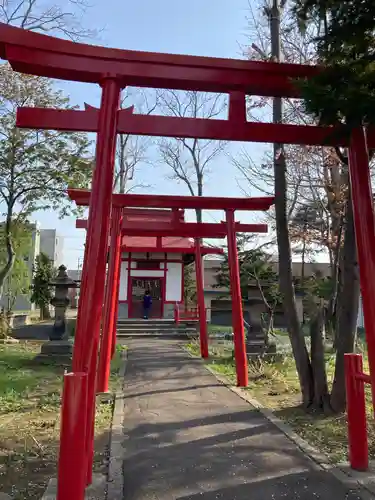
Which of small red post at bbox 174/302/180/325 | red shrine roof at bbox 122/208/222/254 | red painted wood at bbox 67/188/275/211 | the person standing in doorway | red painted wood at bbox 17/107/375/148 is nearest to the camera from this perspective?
red painted wood at bbox 17/107/375/148

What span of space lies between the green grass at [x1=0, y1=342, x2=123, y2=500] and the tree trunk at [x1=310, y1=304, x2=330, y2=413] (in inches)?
123

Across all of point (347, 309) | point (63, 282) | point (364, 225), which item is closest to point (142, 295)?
point (63, 282)

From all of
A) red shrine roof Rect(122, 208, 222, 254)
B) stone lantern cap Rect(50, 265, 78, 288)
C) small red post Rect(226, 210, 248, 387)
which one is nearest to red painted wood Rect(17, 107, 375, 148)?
small red post Rect(226, 210, 248, 387)

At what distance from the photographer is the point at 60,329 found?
13.1m

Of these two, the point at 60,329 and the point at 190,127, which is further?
the point at 60,329

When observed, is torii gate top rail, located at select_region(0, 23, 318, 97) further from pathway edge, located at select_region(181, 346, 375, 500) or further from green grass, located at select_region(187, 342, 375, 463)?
green grass, located at select_region(187, 342, 375, 463)

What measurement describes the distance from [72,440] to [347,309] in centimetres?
439

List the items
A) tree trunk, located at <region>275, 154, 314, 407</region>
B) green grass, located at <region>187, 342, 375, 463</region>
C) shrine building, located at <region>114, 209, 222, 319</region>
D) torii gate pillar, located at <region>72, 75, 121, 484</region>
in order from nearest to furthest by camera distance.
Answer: torii gate pillar, located at <region>72, 75, 121, 484</region> → green grass, located at <region>187, 342, 375, 463</region> → tree trunk, located at <region>275, 154, 314, 407</region> → shrine building, located at <region>114, 209, 222, 319</region>

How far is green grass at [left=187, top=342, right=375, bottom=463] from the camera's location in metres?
5.37

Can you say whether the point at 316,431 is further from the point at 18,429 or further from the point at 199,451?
the point at 18,429

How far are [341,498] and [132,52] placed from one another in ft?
14.6

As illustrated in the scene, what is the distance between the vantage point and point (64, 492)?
10.7ft

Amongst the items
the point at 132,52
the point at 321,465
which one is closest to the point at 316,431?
the point at 321,465

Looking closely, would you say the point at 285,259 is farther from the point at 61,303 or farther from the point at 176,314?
the point at 176,314
